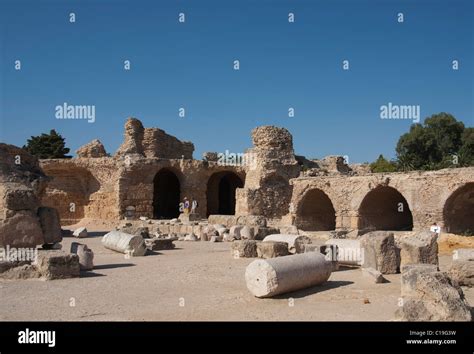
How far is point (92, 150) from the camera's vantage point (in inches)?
1176

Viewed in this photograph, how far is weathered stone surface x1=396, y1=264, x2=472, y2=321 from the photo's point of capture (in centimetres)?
540

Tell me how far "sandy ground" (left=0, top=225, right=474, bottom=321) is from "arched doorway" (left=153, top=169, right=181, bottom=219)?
73.2ft

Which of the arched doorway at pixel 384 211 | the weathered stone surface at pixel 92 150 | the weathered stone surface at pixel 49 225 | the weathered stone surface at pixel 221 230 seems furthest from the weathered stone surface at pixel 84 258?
the weathered stone surface at pixel 92 150

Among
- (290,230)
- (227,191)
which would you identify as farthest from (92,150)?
(290,230)

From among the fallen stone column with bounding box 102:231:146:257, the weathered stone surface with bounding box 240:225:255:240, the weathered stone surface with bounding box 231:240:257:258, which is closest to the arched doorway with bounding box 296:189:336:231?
the weathered stone surface with bounding box 240:225:255:240

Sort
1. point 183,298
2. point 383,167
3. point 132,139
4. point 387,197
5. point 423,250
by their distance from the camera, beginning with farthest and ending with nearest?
1. point 383,167
2. point 132,139
3. point 387,197
4. point 423,250
5. point 183,298

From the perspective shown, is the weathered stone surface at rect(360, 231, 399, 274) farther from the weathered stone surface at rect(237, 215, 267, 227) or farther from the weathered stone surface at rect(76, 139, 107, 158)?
the weathered stone surface at rect(76, 139, 107, 158)

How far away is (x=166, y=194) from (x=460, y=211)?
68.5 ft

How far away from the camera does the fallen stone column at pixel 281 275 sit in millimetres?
7047

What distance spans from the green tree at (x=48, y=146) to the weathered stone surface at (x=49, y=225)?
33.4 metres

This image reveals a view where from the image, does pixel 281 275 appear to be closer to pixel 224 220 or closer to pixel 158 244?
pixel 158 244

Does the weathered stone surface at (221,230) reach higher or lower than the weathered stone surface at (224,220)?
lower

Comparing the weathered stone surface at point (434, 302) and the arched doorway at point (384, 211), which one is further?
the arched doorway at point (384, 211)

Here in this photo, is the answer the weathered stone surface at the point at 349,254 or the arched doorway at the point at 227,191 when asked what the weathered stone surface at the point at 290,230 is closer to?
the weathered stone surface at the point at 349,254
